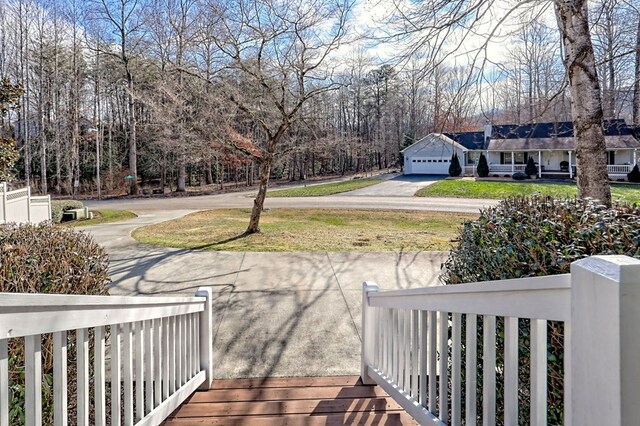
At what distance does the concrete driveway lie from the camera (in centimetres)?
2658

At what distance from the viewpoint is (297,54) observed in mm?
9992

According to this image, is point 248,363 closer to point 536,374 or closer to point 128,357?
point 128,357

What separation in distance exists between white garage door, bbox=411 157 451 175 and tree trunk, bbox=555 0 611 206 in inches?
1319

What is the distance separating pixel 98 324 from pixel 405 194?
25706 mm

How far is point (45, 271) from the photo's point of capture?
264 cm

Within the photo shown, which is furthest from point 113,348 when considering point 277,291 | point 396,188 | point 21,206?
point 396,188

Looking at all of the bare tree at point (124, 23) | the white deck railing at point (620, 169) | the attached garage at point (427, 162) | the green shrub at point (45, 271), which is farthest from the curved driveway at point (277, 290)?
the attached garage at point (427, 162)

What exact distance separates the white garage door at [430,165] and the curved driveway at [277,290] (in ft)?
96.0

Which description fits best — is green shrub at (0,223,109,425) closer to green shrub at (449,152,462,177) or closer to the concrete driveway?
the concrete driveway

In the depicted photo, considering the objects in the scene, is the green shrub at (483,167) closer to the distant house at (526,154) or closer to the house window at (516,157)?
the distant house at (526,154)

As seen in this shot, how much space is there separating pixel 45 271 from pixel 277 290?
12.9 feet

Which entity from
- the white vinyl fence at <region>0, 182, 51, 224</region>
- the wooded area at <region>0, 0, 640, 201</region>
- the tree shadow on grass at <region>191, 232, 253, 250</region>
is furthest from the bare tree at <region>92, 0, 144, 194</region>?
the tree shadow on grass at <region>191, 232, 253, 250</region>

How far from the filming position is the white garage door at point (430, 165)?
120ft

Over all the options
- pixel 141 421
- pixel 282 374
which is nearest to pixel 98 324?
pixel 141 421
